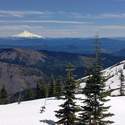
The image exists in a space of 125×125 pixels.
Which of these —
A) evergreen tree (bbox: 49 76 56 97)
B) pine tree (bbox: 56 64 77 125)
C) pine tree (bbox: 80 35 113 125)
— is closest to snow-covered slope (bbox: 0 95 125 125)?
pine tree (bbox: 56 64 77 125)

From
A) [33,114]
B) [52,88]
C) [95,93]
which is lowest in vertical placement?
[33,114]

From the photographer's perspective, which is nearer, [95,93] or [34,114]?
[95,93]

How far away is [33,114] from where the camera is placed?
80.6 meters

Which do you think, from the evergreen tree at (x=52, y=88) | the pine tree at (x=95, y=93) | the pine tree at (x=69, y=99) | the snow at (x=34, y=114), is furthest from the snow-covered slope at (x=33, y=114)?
the evergreen tree at (x=52, y=88)

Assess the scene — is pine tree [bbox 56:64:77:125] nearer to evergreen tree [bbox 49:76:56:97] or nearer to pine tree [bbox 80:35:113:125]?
pine tree [bbox 80:35:113:125]

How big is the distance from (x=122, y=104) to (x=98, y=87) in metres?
56.4

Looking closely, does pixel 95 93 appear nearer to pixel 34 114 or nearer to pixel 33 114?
pixel 34 114

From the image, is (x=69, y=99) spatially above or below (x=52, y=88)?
above

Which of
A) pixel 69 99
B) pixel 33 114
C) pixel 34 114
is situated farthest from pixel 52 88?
pixel 69 99

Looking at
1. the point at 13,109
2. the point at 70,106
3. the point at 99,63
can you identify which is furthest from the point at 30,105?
the point at 99,63

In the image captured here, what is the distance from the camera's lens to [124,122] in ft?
244

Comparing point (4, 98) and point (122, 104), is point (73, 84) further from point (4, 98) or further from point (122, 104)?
point (4, 98)

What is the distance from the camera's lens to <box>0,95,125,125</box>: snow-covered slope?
7488 cm

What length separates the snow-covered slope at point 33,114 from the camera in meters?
74.9
